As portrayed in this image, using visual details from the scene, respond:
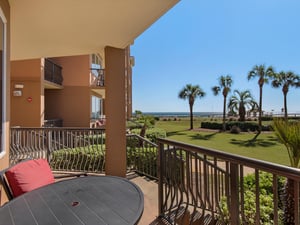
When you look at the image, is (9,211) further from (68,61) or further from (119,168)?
(68,61)

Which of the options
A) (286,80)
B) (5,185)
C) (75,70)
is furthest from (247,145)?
(5,185)

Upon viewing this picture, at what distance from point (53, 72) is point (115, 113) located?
25.1 ft

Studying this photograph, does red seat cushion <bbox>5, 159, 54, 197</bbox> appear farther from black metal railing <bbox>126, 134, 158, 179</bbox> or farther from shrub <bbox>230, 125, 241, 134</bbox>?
shrub <bbox>230, 125, 241, 134</bbox>

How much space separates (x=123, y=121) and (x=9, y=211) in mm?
2857

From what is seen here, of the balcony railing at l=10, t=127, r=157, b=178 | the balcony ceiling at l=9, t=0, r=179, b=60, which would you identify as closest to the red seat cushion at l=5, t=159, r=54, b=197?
the balcony ceiling at l=9, t=0, r=179, b=60

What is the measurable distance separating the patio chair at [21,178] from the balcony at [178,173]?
4.62 ft

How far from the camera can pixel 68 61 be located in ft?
38.0

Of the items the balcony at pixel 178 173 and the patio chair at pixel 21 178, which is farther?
the patio chair at pixel 21 178

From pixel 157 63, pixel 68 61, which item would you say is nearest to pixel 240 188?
pixel 68 61

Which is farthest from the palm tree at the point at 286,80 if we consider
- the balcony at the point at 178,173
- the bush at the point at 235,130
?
the balcony at the point at 178,173

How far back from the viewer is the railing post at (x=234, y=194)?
1561 mm

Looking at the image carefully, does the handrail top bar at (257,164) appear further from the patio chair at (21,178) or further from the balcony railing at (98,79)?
the balcony railing at (98,79)

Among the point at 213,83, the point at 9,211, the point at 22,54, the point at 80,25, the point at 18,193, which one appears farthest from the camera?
the point at 213,83

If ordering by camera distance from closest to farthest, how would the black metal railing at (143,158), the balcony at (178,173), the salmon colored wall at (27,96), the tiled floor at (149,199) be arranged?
the balcony at (178,173) < the tiled floor at (149,199) < the black metal railing at (143,158) < the salmon colored wall at (27,96)
